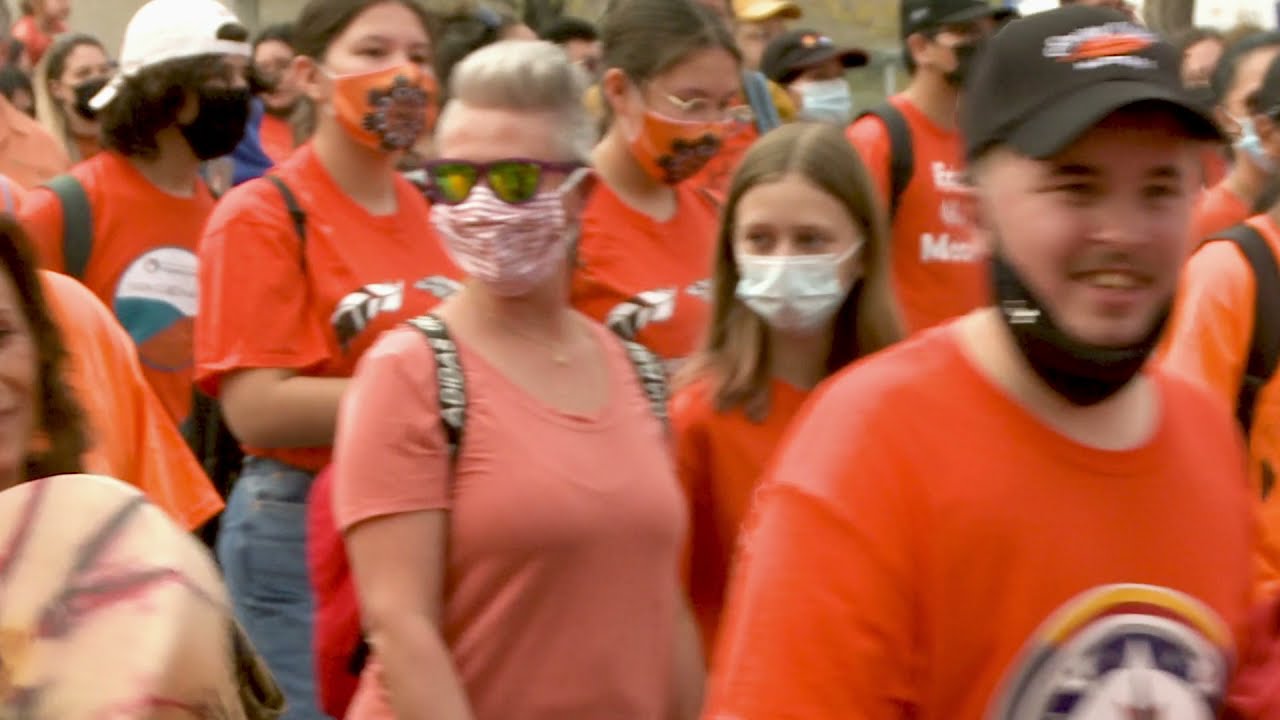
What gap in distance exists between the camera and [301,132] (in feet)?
22.2

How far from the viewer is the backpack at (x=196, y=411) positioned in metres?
5.87

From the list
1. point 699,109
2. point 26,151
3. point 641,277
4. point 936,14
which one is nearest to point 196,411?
point 641,277

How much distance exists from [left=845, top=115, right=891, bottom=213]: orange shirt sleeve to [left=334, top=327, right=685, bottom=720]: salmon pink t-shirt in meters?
3.05

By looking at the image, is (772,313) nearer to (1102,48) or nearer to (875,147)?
(1102,48)

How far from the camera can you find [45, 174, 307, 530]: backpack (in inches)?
231

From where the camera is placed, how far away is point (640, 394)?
3.99m

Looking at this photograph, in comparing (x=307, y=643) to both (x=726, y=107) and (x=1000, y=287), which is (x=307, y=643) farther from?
(x=1000, y=287)

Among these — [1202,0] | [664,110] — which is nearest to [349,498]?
[664,110]

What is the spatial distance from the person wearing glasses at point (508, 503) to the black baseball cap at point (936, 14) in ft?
11.7

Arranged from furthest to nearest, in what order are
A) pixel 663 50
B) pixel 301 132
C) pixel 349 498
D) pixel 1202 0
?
1. pixel 1202 0
2. pixel 301 132
3. pixel 663 50
4. pixel 349 498

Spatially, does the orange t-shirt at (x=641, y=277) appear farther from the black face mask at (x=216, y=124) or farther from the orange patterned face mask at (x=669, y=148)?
the black face mask at (x=216, y=124)

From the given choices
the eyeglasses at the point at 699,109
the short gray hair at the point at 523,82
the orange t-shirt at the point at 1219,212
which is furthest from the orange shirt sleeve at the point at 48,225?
the orange t-shirt at the point at 1219,212

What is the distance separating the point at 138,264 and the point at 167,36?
709 mm

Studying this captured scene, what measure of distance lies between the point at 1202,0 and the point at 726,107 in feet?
28.5
